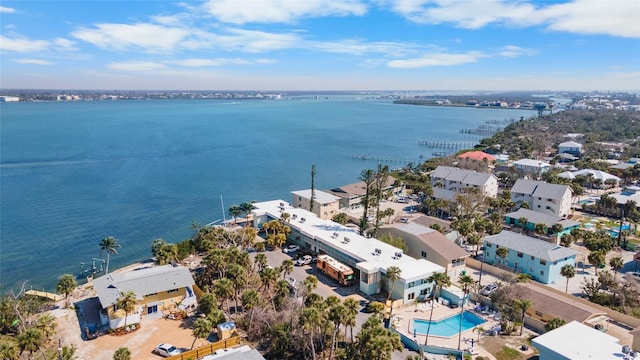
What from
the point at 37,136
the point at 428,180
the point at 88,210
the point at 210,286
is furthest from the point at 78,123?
the point at 210,286

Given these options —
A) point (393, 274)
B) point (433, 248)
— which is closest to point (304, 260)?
point (393, 274)

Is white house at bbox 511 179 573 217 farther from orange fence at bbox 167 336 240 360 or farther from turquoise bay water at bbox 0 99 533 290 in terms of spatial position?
orange fence at bbox 167 336 240 360

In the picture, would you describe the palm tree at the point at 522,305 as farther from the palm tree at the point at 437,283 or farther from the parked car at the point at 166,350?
the parked car at the point at 166,350

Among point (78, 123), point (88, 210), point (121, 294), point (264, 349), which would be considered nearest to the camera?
point (264, 349)

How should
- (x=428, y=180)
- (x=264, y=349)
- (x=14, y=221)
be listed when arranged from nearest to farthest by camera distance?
(x=264, y=349) < (x=14, y=221) < (x=428, y=180)

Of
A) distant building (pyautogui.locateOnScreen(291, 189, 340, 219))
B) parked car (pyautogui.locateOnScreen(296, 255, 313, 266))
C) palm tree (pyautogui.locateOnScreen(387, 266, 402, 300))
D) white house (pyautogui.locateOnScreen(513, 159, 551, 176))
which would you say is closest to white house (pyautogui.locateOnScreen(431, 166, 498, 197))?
white house (pyautogui.locateOnScreen(513, 159, 551, 176))

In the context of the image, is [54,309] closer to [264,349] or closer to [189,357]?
[189,357]
